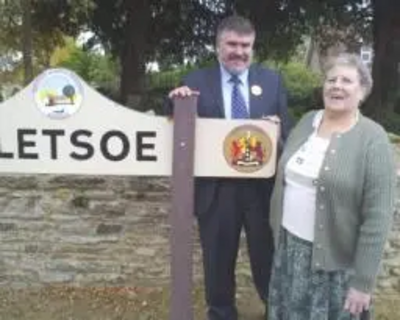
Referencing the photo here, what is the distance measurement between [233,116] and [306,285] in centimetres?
98

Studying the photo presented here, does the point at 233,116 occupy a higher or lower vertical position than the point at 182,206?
higher

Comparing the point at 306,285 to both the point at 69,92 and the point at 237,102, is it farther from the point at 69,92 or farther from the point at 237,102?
the point at 69,92

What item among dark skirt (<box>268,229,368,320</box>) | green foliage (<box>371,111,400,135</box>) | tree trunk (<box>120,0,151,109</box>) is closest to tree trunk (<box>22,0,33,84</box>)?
tree trunk (<box>120,0,151,109</box>)

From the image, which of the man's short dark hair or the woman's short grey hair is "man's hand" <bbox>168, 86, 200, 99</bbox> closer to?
the man's short dark hair

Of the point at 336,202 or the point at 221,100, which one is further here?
the point at 221,100

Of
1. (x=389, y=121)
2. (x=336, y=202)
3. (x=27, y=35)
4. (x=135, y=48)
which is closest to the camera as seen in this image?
(x=336, y=202)

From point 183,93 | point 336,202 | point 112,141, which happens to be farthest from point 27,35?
point 336,202

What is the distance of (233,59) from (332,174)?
3.17 feet

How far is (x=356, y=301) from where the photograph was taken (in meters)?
3.03

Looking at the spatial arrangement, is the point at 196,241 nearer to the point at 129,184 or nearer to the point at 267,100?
the point at 129,184

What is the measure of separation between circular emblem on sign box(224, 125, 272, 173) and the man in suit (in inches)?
8.7

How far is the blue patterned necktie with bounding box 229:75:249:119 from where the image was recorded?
373cm

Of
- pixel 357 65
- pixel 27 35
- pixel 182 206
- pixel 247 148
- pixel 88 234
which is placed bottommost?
pixel 88 234

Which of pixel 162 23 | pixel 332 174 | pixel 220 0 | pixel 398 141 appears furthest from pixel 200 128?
pixel 162 23
